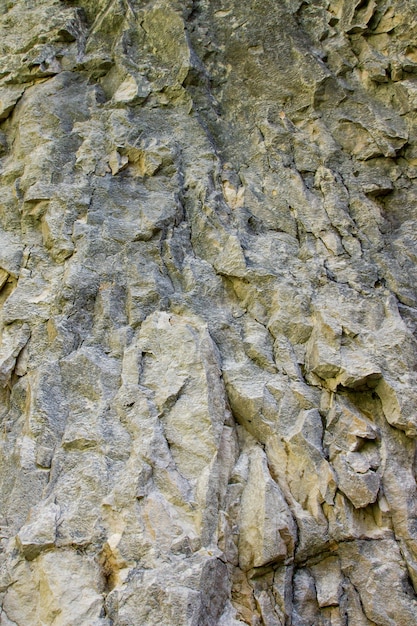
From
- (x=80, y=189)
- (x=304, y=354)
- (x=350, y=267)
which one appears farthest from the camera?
(x=80, y=189)

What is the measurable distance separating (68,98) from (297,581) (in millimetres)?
7069

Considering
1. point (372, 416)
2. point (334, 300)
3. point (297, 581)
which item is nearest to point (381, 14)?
point (334, 300)

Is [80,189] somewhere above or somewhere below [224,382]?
above

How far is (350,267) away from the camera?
6.63m

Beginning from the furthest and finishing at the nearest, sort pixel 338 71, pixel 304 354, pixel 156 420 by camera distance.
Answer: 1. pixel 338 71
2. pixel 304 354
3. pixel 156 420

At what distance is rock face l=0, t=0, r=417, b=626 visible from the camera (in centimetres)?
494

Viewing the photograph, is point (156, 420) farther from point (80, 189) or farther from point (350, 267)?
point (80, 189)

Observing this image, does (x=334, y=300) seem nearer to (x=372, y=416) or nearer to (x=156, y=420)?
(x=372, y=416)

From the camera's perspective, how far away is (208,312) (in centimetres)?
645

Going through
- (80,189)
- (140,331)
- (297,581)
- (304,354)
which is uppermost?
(80,189)

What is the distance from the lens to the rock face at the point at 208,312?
4938 mm

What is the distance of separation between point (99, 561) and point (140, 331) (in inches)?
93.6

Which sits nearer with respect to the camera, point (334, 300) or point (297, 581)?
point (297, 581)

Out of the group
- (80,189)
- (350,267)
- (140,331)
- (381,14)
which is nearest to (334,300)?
(350,267)
